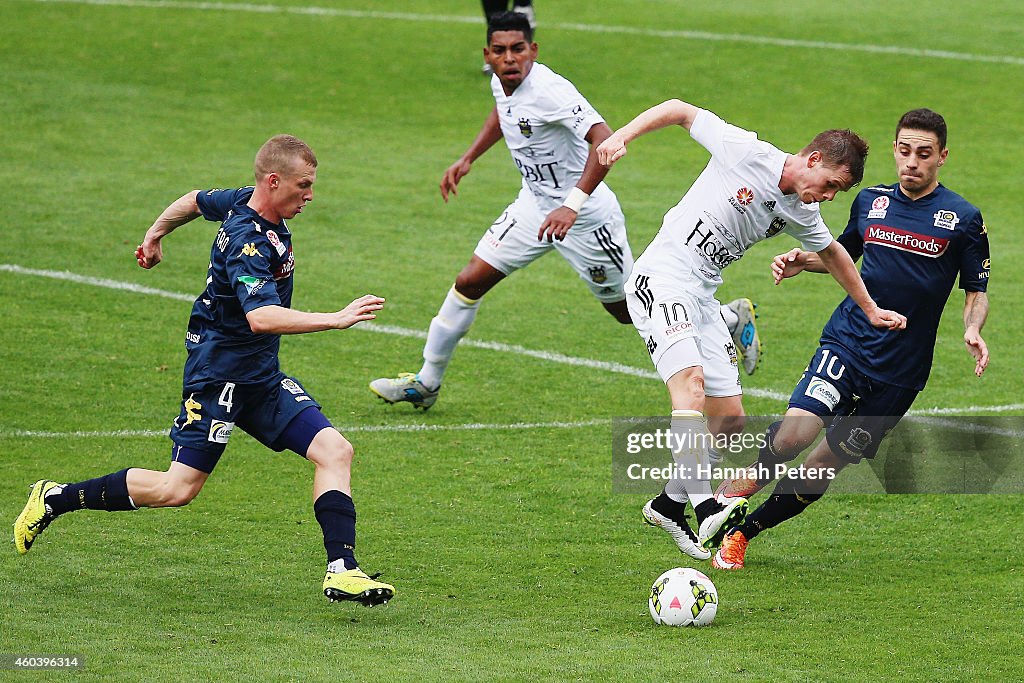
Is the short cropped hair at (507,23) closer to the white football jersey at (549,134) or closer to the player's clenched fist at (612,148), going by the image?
the white football jersey at (549,134)

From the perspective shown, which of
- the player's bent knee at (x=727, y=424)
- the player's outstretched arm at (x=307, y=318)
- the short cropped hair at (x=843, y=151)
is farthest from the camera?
→ the player's bent knee at (x=727, y=424)

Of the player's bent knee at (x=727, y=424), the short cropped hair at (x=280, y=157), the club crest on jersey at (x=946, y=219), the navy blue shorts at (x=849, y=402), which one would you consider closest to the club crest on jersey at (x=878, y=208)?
the club crest on jersey at (x=946, y=219)

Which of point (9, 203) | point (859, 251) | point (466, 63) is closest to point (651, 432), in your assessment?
point (859, 251)

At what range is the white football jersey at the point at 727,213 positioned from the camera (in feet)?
23.3

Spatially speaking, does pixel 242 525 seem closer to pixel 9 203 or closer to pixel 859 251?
pixel 859 251

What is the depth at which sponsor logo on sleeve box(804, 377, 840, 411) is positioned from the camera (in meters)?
7.11

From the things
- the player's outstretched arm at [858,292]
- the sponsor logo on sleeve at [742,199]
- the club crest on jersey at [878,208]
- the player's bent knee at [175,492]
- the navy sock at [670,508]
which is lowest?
the player's bent knee at [175,492]

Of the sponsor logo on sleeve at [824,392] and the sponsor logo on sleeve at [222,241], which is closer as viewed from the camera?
the sponsor logo on sleeve at [222,241]

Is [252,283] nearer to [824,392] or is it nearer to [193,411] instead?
[193,411]

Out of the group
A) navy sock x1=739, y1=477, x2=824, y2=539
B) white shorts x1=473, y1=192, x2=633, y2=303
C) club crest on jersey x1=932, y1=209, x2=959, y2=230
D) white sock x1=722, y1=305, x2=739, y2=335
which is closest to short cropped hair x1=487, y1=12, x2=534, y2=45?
white shorts x1=473, y1=192, x2=633, y2=303

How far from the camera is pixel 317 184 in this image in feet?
51.9

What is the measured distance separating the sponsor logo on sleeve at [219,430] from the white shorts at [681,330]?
2085 mm

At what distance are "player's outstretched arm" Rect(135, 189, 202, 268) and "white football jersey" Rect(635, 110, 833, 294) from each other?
7.38ft

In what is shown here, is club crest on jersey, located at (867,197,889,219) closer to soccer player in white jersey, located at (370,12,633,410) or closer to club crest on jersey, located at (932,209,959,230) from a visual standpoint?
club crest on jersey, located at (932,209,959,230)
